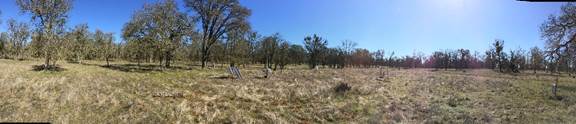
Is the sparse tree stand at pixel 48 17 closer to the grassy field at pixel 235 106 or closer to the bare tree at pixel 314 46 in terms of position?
the grassy field at pixel 235 106

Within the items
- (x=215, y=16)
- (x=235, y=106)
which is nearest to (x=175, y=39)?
(x=215, y=16)

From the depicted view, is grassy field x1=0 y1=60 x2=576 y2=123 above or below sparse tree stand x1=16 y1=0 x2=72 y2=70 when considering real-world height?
below

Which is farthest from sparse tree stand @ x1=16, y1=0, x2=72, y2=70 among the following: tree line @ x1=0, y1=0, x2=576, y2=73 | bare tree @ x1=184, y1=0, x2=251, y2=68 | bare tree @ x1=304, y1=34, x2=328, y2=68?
bare tree @ x1=304, y1=34, x2=328, y2=68

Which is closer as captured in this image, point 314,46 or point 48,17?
point 48,17

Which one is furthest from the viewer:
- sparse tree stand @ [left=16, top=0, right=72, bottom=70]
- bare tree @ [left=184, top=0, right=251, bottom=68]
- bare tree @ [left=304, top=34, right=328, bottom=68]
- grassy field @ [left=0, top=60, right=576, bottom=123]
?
bare tree @ [left=304, top=34, right=328, bottom=68]

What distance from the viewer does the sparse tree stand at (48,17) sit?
22.3 m

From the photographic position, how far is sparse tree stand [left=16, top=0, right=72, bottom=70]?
73.3 ft

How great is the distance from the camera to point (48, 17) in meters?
22.9

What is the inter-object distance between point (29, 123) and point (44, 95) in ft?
13.4

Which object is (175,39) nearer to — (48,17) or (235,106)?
(48,17)

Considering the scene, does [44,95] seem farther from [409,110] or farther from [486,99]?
[486,99]

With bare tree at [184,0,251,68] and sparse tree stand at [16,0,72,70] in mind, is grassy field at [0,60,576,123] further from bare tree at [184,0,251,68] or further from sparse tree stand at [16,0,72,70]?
bare tree at [184,0,251,68]

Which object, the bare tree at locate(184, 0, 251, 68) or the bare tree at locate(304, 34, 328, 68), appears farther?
the bare tree at locate(304, 34, 328, 68)

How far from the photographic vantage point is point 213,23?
39.0 meters
